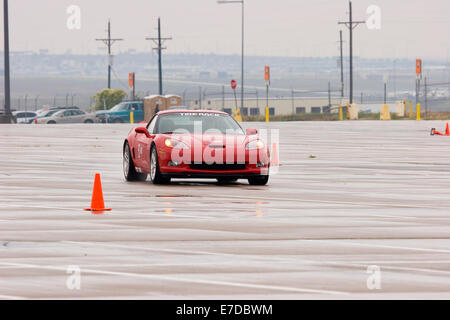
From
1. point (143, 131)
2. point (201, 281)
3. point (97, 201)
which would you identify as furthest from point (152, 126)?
point (201, 281)

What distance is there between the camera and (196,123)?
19.0 m

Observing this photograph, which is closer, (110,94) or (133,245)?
(133,245)

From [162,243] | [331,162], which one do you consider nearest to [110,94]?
[331,162]

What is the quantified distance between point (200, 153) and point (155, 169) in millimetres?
934

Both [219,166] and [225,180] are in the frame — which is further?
[225,180]

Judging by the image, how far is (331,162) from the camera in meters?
25.0

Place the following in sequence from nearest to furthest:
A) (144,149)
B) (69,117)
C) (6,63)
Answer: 1. (144,149)
2. (6,63)
3. (69,117)

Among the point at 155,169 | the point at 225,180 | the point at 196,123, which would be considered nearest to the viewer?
the point at 155,169

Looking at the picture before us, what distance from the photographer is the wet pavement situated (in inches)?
324

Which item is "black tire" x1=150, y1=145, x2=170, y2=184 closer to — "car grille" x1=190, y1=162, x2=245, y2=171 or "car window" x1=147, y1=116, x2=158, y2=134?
"car grille" x1=190, y1=162, x2=245, y2=171

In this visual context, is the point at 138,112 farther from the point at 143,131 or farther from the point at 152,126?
the point at 143,131
